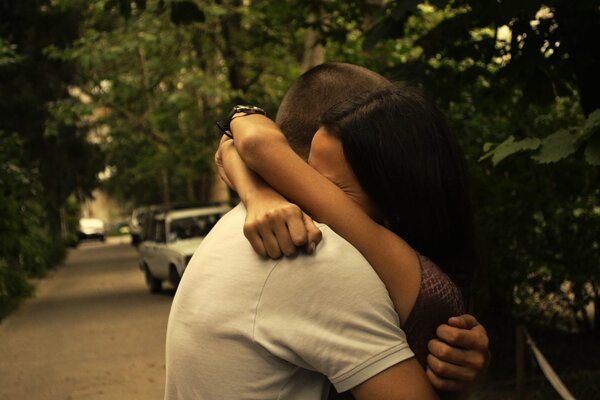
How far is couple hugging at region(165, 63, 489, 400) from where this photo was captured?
1683 millimetres

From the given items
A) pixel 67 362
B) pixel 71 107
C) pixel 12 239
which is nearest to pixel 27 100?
pixel 71 107

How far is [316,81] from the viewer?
6.99ft

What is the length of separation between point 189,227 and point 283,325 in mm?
18580

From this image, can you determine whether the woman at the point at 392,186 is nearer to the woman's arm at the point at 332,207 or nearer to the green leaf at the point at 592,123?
the woman's arm at the point at 332,207

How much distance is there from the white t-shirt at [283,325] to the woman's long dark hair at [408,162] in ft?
0.56

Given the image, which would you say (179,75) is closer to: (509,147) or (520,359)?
(520,359)

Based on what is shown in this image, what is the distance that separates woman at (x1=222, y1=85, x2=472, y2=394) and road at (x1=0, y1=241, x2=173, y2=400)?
7.67 meters

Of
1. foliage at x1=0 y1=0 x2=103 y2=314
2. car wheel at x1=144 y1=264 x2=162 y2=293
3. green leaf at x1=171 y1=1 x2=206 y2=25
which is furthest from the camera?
foliage at x1=0 y1=0 x2=103 y2=314

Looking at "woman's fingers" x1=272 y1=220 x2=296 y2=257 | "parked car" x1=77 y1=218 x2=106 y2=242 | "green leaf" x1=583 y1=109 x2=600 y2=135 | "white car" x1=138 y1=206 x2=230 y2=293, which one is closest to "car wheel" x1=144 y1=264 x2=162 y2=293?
"white car" x1=138 y1=206 x2=230 y2=293

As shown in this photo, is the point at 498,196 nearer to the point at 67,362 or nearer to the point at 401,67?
the point at 401,67

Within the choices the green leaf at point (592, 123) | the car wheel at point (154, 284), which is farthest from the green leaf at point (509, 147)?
the car wheel at point (154, 284)

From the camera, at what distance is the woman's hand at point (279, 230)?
1697 mm

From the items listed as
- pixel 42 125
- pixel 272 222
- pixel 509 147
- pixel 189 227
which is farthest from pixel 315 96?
pixel 42 125

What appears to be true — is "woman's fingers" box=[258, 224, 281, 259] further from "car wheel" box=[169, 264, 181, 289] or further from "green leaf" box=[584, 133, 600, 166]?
"car wheel" box=[169, 264, 181, 289]
